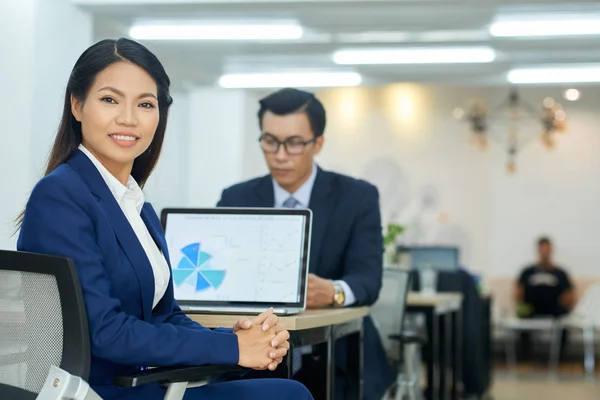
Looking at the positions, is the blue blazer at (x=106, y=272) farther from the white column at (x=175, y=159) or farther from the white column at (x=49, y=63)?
the white column at (x=175, y=159)

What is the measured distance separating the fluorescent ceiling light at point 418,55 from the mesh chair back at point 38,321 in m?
5.28

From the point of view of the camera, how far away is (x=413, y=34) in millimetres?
6496

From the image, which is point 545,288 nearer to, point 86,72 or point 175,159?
point 175,159

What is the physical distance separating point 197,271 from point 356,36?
11.5 ft

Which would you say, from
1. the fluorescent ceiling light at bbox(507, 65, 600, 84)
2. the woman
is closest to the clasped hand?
the woman

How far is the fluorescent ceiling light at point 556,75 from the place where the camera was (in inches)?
302

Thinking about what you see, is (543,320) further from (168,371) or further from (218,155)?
(168,371)

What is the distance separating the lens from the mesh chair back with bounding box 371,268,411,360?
17.0ft

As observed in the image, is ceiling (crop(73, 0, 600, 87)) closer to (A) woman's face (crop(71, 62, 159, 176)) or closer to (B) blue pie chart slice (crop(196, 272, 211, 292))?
(B) blue pie chart slice (crop(196, 272, 211, 292))

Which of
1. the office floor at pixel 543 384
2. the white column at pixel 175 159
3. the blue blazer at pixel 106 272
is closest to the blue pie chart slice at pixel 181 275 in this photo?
the blue blazer at pixel 106 272

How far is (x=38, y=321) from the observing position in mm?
1952

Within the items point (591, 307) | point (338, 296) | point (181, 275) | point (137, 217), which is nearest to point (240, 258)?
point (181, 275)

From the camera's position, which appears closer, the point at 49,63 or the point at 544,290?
the point at 49,63

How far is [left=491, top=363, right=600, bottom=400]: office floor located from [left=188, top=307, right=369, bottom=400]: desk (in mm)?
5080
